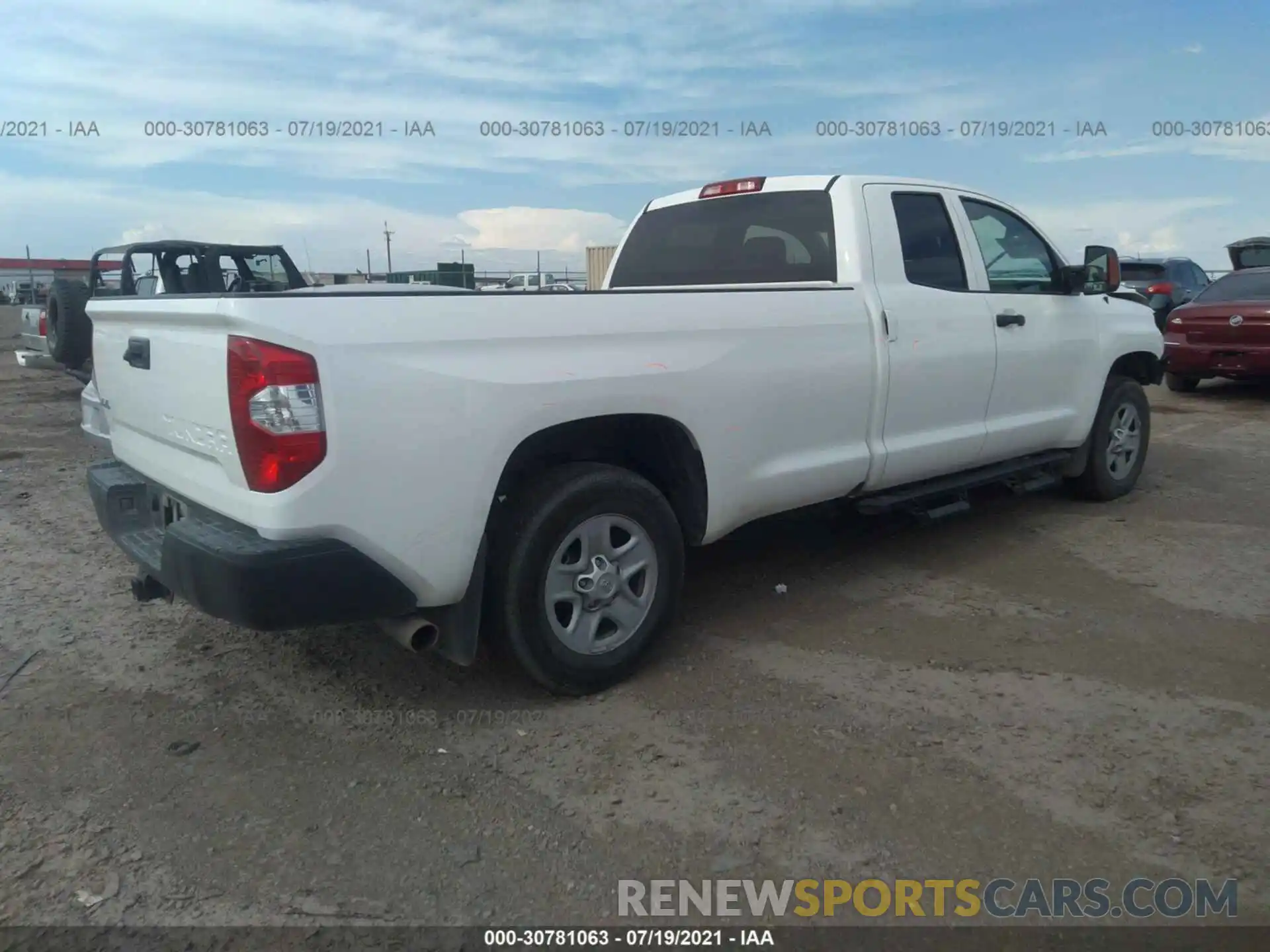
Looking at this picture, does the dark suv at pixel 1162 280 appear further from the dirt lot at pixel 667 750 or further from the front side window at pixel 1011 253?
the dirt lot at pixel 667 750

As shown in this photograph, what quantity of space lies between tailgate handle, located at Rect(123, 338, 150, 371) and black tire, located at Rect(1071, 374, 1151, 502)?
5115 millimetres

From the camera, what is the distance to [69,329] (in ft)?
28.2

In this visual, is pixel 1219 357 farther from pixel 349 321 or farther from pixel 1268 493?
pixel 349 321

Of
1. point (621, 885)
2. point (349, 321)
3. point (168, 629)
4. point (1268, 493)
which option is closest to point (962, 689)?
point (621, 885)

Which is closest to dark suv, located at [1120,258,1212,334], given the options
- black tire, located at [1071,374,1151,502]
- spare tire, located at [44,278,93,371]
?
black tire, located at [1071,374,1151,502]

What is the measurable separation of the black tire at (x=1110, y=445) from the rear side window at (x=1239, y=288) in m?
5.90

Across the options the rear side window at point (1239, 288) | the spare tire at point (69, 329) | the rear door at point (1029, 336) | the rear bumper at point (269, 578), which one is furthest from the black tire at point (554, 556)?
the rear side window at point (1239, 288)

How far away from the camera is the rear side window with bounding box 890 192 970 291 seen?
4.62 meters

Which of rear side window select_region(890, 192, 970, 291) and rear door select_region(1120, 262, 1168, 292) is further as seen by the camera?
rear door select_region(1120, 262, 1168, 292)

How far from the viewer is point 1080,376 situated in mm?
5664

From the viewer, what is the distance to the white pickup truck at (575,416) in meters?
2.75

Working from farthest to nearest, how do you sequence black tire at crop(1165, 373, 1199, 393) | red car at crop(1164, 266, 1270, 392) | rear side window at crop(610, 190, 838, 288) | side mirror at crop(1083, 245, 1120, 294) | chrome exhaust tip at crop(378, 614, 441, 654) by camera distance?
1. black tire at crop(1165, 373, 1199, 393)
2. red car at crop(1164, 266, 1270, 392)
3. side mirror at crop(1083, 245, 1120, 294)
4. rear side window at crop(610, 190, 838, 288)
5. chrome exhaust tip at crop(378, 614, 441, 654)

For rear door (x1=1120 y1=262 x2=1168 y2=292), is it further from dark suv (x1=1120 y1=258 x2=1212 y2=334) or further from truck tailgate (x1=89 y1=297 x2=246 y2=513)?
truck tailgate (x1=89 y1=297 x2=246 y2=513)

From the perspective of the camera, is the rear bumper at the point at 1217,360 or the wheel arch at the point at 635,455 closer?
the wheel arch at the point at 635,455
